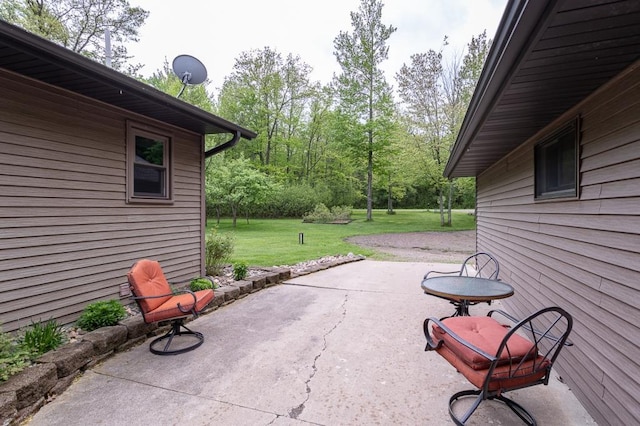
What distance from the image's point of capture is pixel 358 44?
754 inches

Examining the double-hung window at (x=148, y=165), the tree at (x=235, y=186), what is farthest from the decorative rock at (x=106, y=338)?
the tree at (x=235, y=186)

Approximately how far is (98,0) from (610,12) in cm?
1702

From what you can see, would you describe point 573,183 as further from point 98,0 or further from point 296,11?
point 98,0

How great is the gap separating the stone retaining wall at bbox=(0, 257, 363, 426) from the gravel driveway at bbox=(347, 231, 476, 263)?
658 centimetres

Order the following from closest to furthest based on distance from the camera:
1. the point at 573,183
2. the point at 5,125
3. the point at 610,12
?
the point at 610,12
the point at 573,183
the point at 5,125

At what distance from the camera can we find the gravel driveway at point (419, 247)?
29.1 feet

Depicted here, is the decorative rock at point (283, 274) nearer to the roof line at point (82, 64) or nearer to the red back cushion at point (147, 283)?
the red back cushion at point (147, 283)

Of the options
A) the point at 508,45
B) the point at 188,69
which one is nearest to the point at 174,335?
the point at 508,45

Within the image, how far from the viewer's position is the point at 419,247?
430 inches

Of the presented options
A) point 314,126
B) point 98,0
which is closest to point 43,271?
point 98,0

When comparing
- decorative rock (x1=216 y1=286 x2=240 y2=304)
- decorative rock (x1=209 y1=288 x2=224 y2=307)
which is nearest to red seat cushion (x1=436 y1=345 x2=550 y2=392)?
decorative rock (x1=209 y1=288 x2=224 y2=307)

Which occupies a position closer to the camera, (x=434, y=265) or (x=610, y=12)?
(x=610, y=12)

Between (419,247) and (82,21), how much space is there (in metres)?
15.6

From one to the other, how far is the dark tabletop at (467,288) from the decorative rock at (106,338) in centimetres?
300
